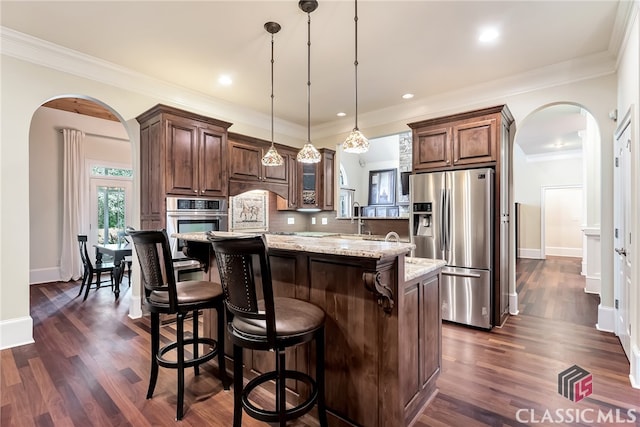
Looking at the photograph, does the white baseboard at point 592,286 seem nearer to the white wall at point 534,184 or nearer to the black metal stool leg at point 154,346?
the white wall at point 534,184

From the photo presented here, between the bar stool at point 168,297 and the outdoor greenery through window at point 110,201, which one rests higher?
the outdoor greenery through window at point 110,201

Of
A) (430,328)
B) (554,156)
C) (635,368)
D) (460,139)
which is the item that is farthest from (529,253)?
(430,328)

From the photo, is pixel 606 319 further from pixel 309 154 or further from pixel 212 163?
pixel 212 163

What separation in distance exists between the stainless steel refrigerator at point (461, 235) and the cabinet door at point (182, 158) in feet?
9.40

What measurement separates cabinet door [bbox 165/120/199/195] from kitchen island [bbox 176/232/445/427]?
2.11m

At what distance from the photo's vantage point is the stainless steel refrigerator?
3.36m

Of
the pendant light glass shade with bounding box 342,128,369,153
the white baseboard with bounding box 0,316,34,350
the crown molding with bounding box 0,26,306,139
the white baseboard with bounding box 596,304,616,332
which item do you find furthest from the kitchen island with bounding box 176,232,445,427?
the crown molding with bounding box 0,26,306,139

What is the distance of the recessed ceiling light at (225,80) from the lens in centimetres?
382

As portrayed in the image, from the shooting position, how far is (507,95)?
12.8 feet

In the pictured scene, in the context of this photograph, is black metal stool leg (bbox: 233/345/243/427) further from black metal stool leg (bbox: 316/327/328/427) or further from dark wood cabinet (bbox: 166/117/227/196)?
dark wood cabinet (bbox: 166/117/227/196)

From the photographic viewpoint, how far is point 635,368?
2230 millimetres

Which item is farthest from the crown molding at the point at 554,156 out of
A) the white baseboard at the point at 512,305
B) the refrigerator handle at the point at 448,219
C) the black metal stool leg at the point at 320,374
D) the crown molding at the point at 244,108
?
the black metal stool leg at the point at 320,374

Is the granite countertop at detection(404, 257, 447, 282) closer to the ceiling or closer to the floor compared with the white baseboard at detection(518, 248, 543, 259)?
closer to the ceiling

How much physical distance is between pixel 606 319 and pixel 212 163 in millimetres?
4967
